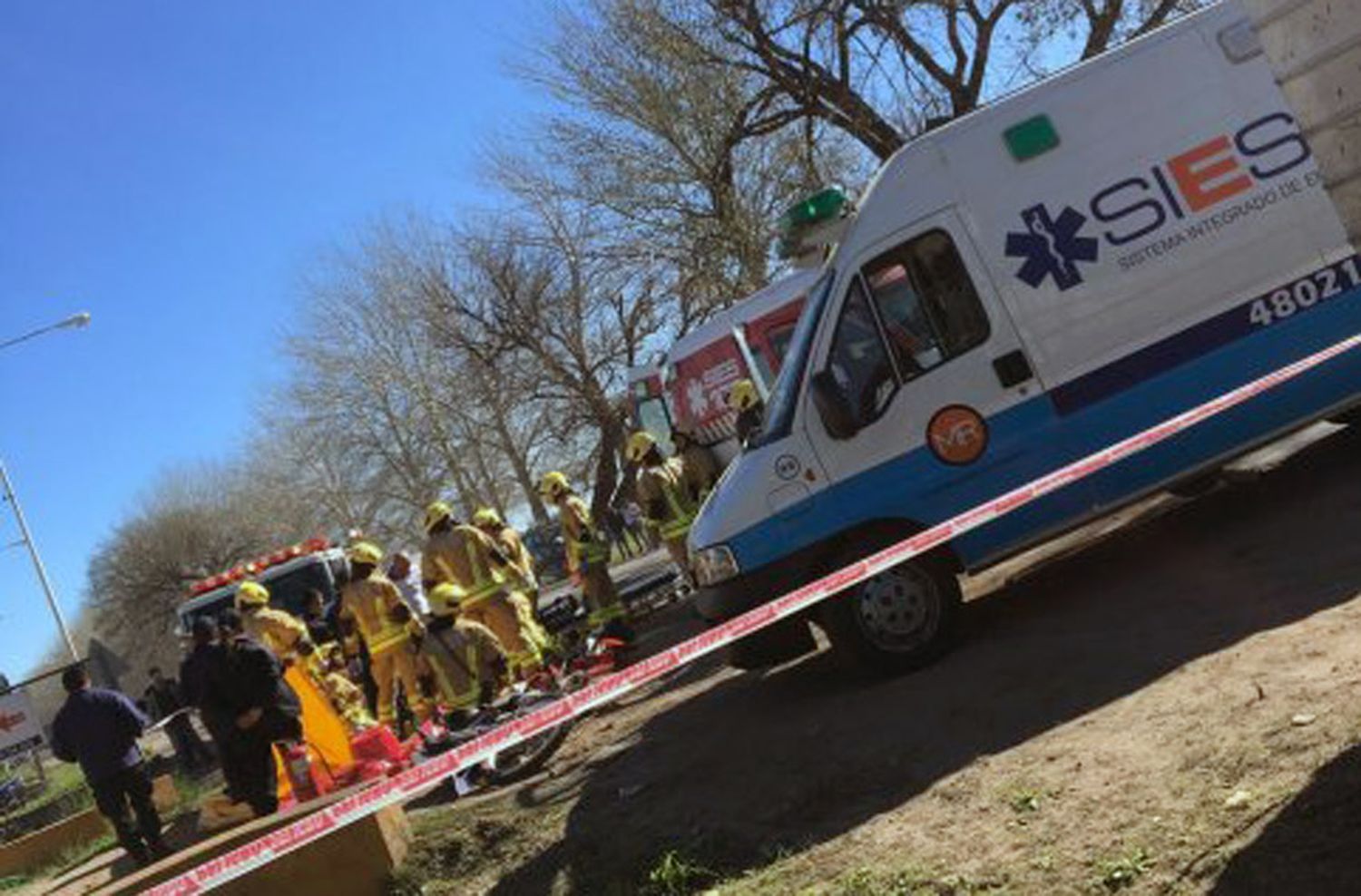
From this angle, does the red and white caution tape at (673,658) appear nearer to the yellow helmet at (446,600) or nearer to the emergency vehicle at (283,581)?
the yellow helmet at (446,600)

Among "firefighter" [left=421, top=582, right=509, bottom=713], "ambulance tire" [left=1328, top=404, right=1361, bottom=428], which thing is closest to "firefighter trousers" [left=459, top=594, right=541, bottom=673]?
"firefighter" [left=421, top=582, right=509, bottom=713]

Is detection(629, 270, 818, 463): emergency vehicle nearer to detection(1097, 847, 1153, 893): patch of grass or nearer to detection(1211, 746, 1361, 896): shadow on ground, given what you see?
detection(1097, 847, 1153, 893): patch of grass

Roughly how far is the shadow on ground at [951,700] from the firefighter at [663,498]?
15.2 feet

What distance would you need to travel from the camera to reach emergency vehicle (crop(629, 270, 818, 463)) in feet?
55.2

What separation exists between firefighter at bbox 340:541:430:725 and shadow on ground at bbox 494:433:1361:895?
3423 millimetres

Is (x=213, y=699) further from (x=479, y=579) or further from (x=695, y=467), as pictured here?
(x=695, y=467)

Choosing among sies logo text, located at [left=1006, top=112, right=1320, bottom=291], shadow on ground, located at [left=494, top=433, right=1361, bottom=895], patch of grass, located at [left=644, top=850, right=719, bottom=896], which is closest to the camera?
patch of grass, located at [left=644, top=850, right=719, bottom=896]

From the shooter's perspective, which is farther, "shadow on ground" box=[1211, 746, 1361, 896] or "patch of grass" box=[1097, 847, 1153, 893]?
"patch of grass" box=[1097, 847, 1153, 893]

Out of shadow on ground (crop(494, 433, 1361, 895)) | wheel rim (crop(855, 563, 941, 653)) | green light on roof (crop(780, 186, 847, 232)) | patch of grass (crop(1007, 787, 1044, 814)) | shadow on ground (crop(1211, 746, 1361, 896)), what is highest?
green light on roof (crop(780, 186, 847, 232))

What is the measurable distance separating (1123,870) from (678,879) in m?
1.91

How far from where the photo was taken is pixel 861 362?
287 inches

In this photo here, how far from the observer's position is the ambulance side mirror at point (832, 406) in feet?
23.2

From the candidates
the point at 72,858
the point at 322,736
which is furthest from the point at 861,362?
the point at 72,858

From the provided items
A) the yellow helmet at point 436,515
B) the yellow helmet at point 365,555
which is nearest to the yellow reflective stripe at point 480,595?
the yellow helmet at point 436,515
